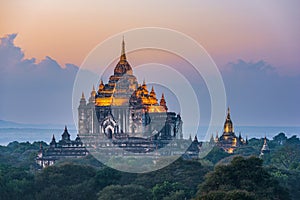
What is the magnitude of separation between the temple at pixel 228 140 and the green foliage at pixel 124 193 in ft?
253

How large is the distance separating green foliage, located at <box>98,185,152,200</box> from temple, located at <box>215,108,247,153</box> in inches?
3038

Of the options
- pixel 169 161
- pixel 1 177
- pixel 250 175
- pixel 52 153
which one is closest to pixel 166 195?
pixel 250 175

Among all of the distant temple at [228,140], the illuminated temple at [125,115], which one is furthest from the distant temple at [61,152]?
the distant temple at [228,140]

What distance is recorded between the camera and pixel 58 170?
321ft

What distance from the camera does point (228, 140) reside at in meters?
171

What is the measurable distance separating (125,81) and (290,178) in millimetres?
56267

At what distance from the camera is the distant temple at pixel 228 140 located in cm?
16850

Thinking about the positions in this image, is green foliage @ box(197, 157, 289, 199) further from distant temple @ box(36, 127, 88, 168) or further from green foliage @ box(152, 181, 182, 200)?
distant temple @ box(36, 127, 88, 168)

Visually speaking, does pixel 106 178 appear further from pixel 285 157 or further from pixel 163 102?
pixel 163 102

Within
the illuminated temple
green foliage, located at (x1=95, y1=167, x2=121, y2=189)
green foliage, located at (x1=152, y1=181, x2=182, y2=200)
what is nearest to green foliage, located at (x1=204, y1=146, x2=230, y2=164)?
the illuminated temple

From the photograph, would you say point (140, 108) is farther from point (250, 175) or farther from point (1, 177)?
point (250, 175)

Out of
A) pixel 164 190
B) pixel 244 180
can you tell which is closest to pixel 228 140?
pixel 164 190

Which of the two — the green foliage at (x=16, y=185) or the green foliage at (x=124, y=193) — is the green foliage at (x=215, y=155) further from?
the green foliage at (x=124, y=193)

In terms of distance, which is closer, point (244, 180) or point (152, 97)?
point (244, 180)
